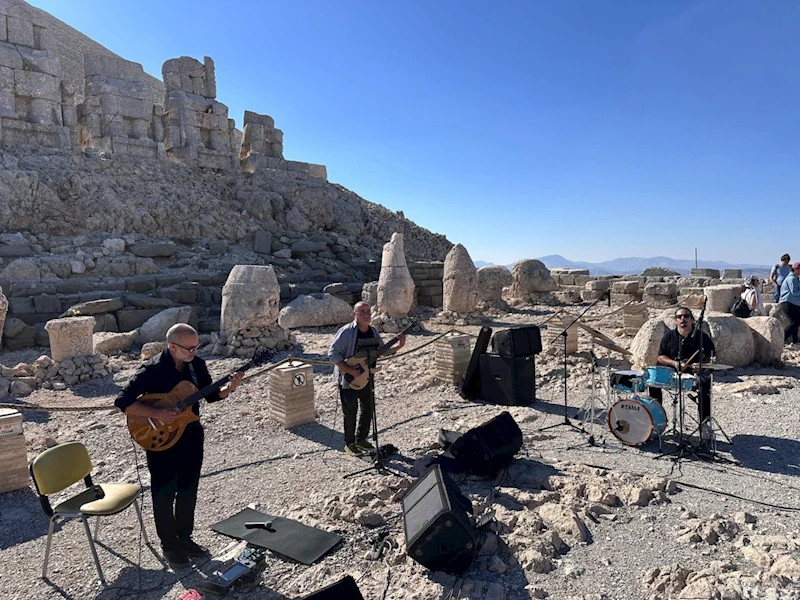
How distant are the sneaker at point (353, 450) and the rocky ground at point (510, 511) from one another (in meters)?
0.06

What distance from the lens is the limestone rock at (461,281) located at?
13164 millimetres

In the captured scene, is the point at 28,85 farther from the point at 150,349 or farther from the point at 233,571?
the point at 233,571

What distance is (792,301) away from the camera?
9047mm

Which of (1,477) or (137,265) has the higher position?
(137,265)

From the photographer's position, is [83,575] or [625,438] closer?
[83,575]

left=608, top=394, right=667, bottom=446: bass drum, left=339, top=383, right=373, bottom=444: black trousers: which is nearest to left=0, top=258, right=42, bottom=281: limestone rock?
left=339, top=383, right=373, bottom=444: black trousers

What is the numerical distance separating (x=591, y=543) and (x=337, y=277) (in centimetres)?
1532

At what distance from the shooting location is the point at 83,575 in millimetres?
3400

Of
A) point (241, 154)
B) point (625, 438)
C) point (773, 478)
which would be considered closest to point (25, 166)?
point (241, 154)

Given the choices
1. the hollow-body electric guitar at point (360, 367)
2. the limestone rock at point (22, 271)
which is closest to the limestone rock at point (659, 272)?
the hollow-body electric guitar at point (360, 367)

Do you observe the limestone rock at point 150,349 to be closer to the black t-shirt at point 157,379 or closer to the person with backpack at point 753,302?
the black t-shirt at point 157,379

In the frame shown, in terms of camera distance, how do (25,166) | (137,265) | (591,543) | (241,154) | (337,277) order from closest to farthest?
1. (591,543)
2. (137,265)
3. (25,166)
4. (337,277)
5. (241,154)

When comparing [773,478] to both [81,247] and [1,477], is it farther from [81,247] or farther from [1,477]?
[81,247]

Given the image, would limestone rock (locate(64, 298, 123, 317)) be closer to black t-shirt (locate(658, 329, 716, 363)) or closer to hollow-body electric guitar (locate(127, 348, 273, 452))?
hollow-body electric guitar (locate(127, 348, 273, 452))
